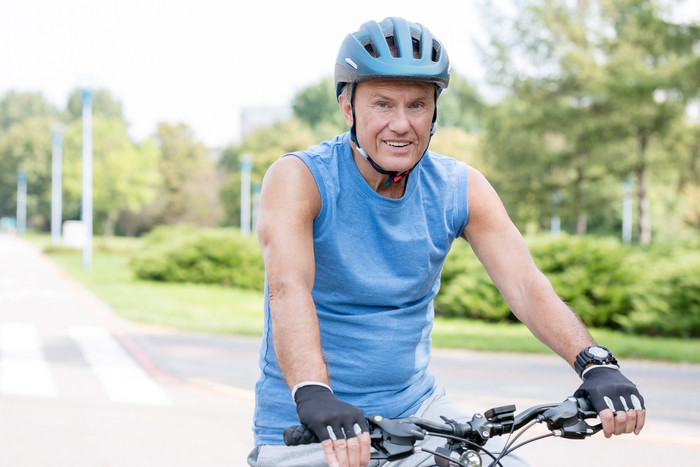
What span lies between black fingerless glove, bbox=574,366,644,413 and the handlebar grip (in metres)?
0.77

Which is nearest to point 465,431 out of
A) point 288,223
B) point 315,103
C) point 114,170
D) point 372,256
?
point 372,256

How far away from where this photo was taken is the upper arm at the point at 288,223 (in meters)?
2.32

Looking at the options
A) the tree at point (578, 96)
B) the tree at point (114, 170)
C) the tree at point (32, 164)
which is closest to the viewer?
the tree at point (578, 96)

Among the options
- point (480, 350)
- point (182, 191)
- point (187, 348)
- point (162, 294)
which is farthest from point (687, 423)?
point (182, 191)

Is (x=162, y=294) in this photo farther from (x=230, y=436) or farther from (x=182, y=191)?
(x=182, y=191)

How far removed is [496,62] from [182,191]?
53278 millimetres

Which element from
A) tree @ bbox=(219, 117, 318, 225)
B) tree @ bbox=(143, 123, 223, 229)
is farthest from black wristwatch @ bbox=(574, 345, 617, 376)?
tree @ bbox=(143, 123, 223, 229)

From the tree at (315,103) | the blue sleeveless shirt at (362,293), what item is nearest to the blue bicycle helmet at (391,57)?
the blue sleeveless shirt at (362,293)

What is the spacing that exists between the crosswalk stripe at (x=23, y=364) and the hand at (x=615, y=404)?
728cm

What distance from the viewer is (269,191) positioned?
95.1 inches

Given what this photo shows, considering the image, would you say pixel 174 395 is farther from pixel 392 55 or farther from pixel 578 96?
pixel 578 96

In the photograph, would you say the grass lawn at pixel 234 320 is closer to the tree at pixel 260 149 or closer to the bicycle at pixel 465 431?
the bicycle at pixel 465 431

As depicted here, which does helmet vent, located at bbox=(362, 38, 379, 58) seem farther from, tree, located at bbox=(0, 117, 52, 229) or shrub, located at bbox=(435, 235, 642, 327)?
tree, located at bbox=(0, 117, 52, 229)

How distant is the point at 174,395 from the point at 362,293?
6651 millimetres
